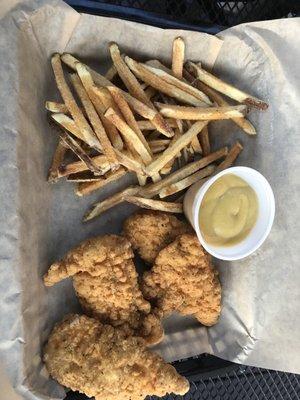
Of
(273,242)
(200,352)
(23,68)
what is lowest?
(200,352)

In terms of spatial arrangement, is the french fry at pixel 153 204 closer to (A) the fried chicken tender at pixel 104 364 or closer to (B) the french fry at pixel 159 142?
(B) the french fry at pixel 159 142

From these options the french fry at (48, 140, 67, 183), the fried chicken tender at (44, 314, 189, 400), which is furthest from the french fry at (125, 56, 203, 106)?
the fried chicken tender at (44, 314, 189, 400)

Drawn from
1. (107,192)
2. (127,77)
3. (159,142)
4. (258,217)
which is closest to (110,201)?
(107,192)

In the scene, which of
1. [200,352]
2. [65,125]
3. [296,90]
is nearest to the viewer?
[65,125]

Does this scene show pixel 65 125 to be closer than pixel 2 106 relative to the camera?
No

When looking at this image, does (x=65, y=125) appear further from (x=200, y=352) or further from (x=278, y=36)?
(x=200, y=352)

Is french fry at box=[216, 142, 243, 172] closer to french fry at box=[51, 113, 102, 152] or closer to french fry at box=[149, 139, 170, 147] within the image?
french fry at box=[149, 139, 170, 147]

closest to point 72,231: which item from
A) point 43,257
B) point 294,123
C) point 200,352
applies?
point 43,257
